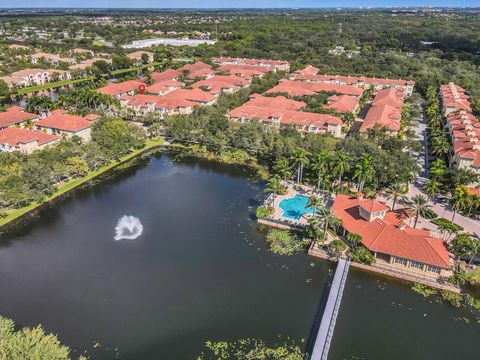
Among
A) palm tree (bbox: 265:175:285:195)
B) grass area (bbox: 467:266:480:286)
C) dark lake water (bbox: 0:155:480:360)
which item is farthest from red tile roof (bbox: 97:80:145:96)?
grass area (bbox: 467:266:480:286)

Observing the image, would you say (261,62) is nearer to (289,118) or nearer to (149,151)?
(289,118)

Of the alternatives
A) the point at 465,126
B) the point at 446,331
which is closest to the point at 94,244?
the point at 446,331

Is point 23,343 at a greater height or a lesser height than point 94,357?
greater

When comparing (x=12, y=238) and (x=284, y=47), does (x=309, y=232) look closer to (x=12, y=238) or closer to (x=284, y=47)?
(x=12, y=238)

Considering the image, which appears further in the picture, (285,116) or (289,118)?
(285,116)

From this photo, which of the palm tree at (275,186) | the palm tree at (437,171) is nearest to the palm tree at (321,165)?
the palm tree at (275,186)

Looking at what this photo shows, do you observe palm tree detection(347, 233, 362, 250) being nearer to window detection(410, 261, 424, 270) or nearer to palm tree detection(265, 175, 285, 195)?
window detection(410, 261, 424, 270)

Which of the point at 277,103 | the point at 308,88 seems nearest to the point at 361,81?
the point at 308,88
